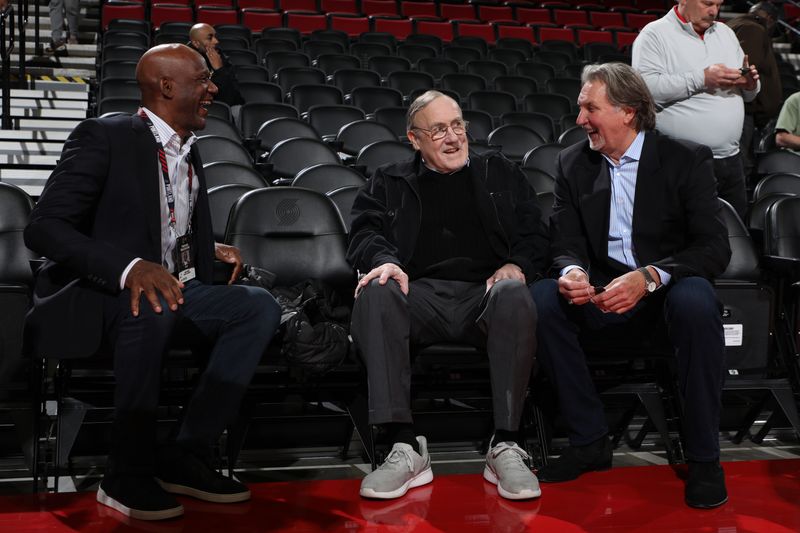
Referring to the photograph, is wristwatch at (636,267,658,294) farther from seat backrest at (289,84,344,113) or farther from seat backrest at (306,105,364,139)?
seat backrest at (289,84,344,113)

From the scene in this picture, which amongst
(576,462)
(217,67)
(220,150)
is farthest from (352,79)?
(576,462)

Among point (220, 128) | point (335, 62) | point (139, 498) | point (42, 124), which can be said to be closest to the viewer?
point (139, 498)

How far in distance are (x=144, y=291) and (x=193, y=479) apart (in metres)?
0.49

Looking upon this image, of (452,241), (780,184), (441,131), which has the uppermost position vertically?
(441,131)

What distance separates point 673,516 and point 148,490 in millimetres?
1261

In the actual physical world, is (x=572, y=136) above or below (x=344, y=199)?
above

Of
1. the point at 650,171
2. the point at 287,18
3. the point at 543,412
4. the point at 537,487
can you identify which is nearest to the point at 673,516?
the point at 537,487

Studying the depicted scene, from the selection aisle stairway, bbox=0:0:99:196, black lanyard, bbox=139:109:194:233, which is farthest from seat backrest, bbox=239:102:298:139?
black lanyard, bbox=139:109:194:233

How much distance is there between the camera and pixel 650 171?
2631 mm

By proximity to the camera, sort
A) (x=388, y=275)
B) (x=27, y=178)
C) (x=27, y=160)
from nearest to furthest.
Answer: (x=388, y=275) < (x=27, y=178) < (x=27, y=160)

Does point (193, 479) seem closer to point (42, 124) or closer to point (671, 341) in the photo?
point (671, 341)

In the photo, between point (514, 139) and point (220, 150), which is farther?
point (514, 139)

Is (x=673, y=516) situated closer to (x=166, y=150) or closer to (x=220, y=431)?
(x=220, y=431)

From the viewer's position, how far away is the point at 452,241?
8.94 ft
